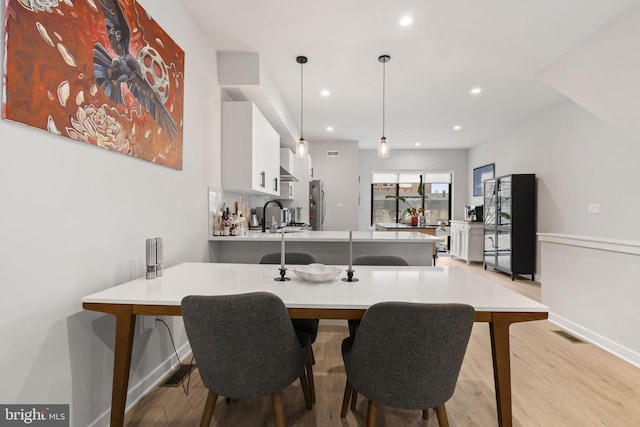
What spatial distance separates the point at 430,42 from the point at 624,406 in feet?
9.95

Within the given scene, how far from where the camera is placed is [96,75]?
1.56 m

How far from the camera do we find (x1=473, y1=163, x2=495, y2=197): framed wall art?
23.2 ft

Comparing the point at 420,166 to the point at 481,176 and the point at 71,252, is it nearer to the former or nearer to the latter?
the point at 481,176

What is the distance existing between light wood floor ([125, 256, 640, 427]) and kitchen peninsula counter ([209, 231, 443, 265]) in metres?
0.88

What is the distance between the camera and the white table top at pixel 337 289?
1.40 metres

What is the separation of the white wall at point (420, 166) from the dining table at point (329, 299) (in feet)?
22.1

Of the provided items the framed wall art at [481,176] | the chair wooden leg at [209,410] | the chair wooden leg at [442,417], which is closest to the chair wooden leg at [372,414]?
the chair wooden leg at [442,417]

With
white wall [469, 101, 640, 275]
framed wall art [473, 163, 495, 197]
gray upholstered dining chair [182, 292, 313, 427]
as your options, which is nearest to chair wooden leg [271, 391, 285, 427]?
gray upholstered dining chair [182, 292, 313, 427]

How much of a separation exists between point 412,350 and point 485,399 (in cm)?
122

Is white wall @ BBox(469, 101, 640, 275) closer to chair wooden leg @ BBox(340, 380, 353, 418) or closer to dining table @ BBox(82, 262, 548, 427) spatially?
dining table @ BBox(82, 262, 548, 427)

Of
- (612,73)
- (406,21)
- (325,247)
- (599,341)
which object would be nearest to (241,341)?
(325,247)

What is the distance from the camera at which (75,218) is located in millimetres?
1485

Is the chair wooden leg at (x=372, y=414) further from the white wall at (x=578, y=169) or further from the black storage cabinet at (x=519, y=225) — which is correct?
the black storage cabinet at (x=519, y=225)

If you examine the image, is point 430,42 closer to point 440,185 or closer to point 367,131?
point 367,131
